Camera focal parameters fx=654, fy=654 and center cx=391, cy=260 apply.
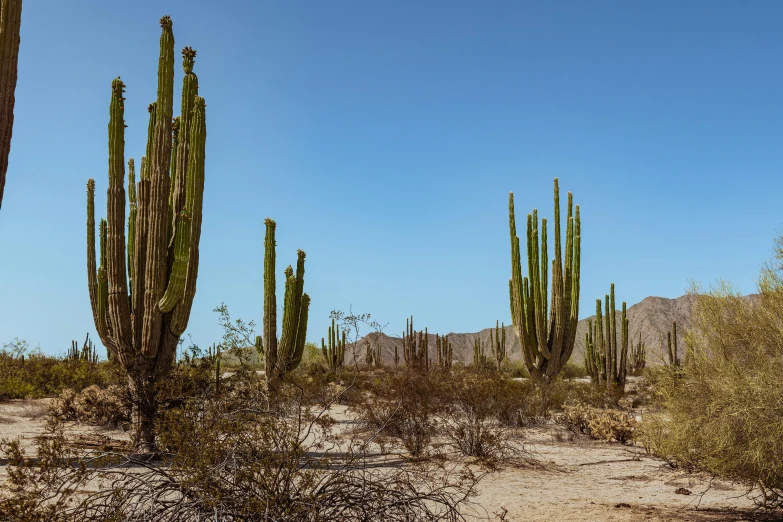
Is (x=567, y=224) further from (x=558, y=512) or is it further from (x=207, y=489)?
(x=207, y=489)

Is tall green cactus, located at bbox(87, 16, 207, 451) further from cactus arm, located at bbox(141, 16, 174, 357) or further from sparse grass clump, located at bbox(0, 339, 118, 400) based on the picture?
sparse grass clump, located at bbox(0, 339, 118, 400)

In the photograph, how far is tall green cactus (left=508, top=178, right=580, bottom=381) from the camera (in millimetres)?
15391

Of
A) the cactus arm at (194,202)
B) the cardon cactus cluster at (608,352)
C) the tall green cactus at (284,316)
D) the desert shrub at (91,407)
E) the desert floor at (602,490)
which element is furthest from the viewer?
the cardon cactus cluster at (608,352)

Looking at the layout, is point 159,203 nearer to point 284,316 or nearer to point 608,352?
point 284,316

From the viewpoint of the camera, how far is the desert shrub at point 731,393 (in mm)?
5906

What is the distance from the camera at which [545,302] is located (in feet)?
50.8

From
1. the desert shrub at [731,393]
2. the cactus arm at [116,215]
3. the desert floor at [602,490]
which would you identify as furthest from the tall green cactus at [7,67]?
the desert shrub at [731,393]

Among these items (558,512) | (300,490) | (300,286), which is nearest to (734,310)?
(558,512)

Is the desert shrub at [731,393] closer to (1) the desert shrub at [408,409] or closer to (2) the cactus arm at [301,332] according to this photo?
(1) the desert shrub at [408,409]

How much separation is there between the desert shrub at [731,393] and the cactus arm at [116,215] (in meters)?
8.06

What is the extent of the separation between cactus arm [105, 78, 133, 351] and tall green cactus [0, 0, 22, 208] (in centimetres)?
490

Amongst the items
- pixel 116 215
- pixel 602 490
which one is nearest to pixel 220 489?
pixel 602 490

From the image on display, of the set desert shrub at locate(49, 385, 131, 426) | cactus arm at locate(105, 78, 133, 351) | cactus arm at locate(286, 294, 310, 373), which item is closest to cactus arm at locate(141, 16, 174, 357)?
cactus arm at locate(105, 78, 133, 351)

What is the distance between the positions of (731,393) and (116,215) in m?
9.61
